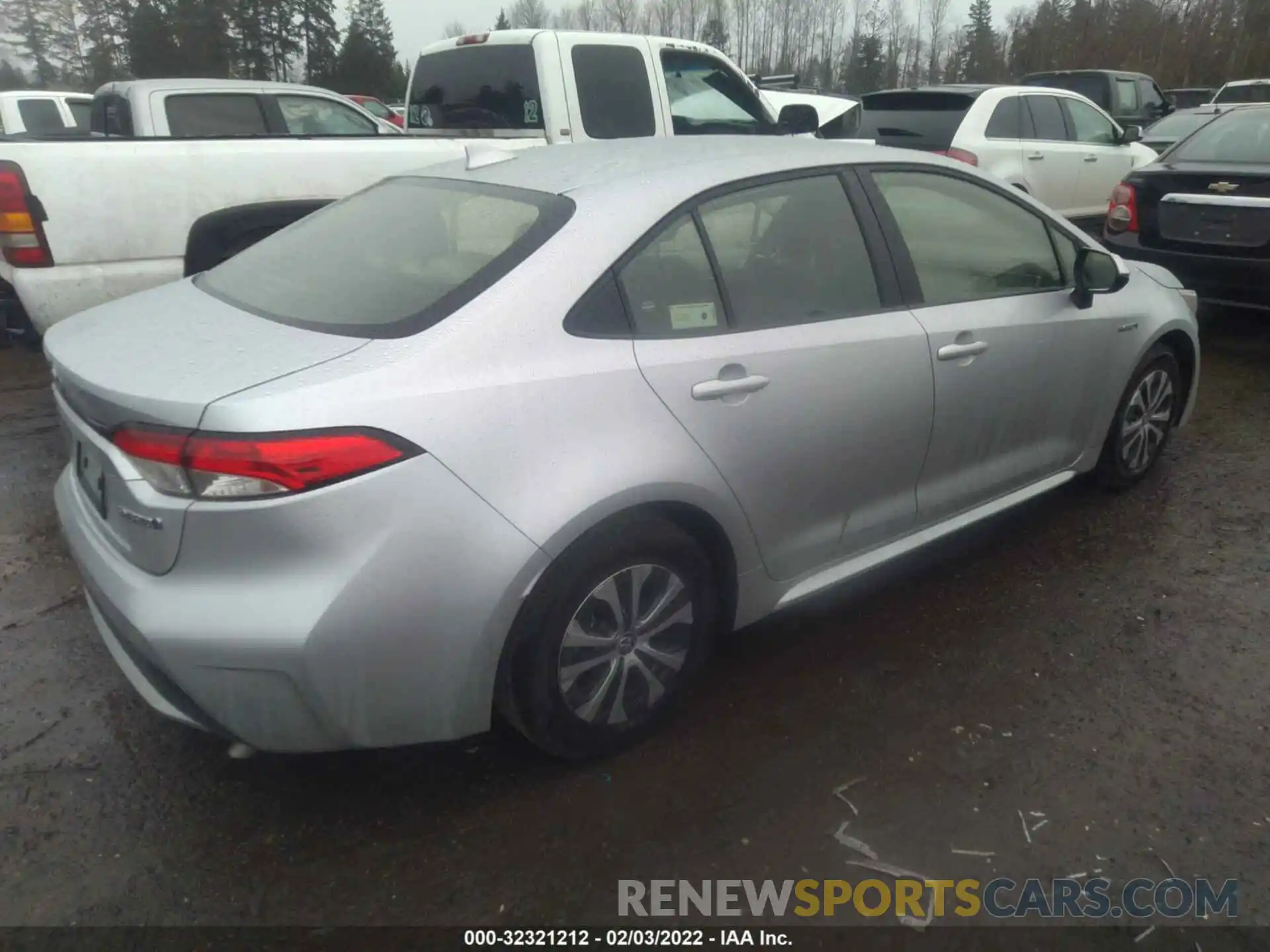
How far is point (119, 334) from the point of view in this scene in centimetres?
257

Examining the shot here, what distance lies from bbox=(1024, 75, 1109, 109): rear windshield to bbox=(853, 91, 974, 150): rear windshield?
5.57 m

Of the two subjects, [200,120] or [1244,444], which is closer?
[1244,444]

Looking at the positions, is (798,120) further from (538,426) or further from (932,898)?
(932,898)

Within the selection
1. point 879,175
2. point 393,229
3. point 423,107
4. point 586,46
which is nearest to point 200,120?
point 423,107

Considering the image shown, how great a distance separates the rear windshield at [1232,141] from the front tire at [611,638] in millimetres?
5745

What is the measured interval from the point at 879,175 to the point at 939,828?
203 centimetres

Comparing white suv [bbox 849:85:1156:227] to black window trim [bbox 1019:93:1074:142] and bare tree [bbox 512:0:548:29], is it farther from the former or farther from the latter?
bare tree [bbox 512:0:548:29]

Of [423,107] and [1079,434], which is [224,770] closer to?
[1079,434]

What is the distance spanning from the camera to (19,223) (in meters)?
4.37

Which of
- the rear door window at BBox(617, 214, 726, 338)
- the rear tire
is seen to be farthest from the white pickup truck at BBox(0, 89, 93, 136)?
the rear tire

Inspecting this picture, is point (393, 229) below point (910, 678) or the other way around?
the other way around

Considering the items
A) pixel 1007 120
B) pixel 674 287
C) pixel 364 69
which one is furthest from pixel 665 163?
pixel 364 69

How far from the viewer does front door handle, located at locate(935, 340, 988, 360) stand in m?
3.19

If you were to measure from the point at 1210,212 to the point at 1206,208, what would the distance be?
37mm
